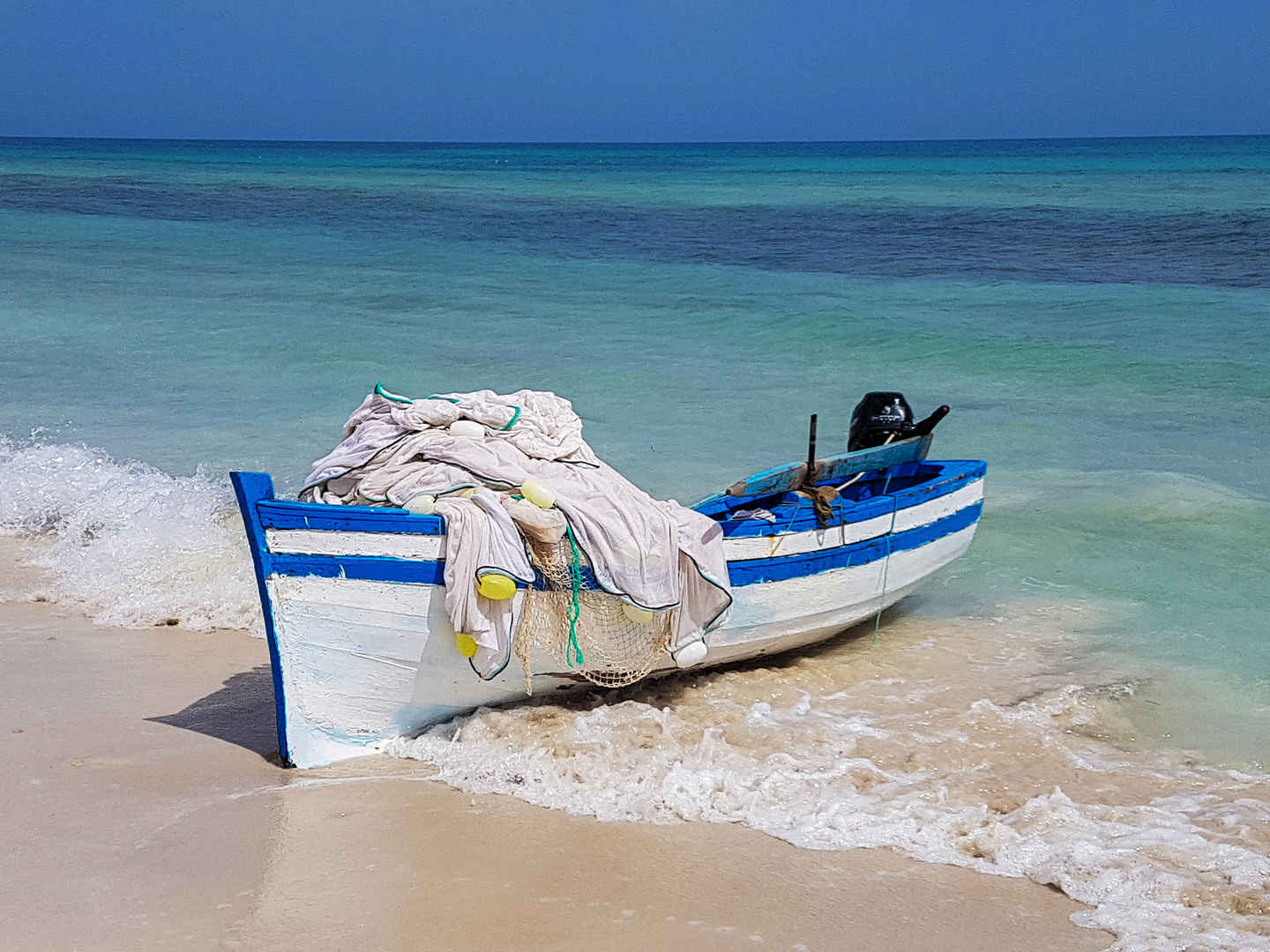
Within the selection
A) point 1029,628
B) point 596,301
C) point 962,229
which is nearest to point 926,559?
point 1029,628

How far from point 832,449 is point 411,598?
21.3 ft

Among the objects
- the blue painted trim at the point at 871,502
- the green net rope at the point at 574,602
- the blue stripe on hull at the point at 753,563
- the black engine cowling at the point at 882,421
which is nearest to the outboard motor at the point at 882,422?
the black engine cowling at the point at 882,421

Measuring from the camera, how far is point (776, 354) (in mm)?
14992

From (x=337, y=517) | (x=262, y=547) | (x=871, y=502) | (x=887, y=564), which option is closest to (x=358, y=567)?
(x=337, y=517)

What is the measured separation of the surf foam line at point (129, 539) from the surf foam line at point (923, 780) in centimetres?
238

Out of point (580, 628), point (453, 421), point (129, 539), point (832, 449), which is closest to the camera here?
point (580, 628)

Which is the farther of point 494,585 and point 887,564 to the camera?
point 887,564

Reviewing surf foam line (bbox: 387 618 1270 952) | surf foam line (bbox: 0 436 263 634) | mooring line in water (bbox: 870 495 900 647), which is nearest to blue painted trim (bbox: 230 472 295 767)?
surf foam line (bbox: 387 618 1270 952)

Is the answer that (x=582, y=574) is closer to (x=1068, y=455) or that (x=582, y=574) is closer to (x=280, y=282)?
(x=1068, y=455)

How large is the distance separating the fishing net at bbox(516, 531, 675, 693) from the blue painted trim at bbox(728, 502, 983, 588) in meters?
0.45

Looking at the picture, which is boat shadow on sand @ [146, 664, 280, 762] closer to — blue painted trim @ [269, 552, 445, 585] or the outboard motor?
blue painted trim @ [269, 552, 445, 585]

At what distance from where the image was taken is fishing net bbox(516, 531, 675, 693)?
17.4 feet

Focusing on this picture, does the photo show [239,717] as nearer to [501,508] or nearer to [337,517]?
[337,517]

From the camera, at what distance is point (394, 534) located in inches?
199
